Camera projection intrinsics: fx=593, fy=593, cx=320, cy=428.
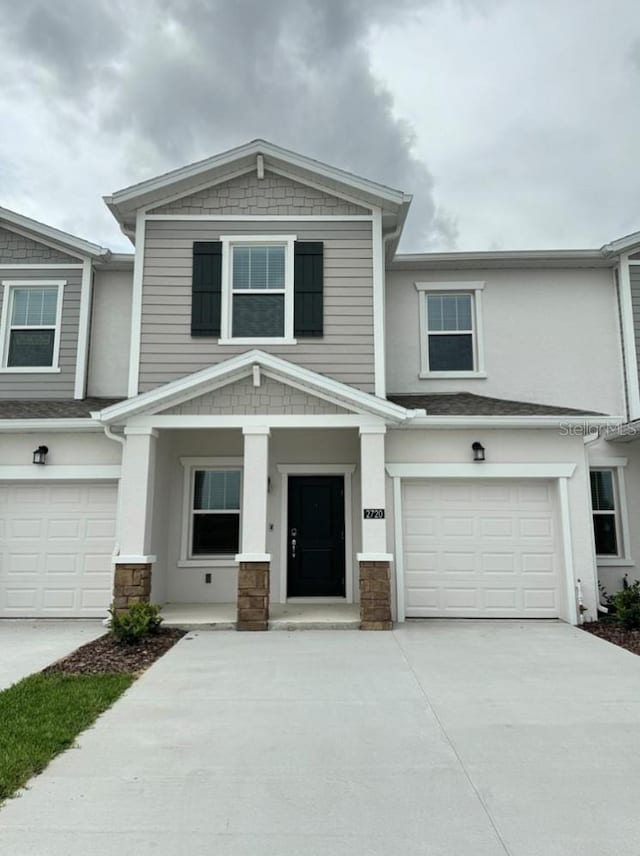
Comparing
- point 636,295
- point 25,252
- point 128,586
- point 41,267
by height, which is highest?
point 25,252

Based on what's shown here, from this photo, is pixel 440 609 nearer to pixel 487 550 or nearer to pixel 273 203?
pixel 487 550

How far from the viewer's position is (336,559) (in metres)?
9.92

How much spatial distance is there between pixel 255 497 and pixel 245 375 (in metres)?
1.76

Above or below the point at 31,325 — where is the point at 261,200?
above

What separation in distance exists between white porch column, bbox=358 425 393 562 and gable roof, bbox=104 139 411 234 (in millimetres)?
3920

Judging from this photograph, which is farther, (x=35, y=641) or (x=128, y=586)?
(x=128, y=586)

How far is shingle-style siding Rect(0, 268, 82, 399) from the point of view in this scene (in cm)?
1041

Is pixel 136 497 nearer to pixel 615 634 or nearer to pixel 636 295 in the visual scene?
pixel 615 634

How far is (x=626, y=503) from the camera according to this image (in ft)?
32.9

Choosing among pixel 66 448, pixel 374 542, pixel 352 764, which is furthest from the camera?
pixel 66 448

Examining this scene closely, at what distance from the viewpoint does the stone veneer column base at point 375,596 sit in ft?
26.6

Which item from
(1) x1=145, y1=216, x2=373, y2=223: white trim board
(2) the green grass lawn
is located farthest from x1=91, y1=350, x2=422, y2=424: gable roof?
(2) the green grass lawn

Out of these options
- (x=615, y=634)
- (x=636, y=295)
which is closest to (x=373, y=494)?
(x=615, y=634)

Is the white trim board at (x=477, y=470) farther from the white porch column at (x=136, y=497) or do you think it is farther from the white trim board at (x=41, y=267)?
the white trim board at (x=41, y=267)
